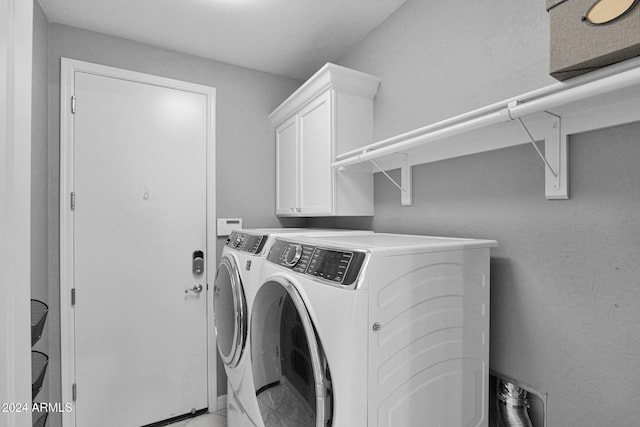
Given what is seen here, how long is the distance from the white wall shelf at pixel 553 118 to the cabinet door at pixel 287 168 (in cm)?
98

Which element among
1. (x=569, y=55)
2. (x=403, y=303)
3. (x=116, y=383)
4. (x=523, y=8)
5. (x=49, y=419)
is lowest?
(x=49, y=419)

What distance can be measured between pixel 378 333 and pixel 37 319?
143 cm

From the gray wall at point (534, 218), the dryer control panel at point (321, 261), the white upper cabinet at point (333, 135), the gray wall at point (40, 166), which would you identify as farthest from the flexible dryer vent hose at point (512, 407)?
the gray wall at point (40, 166)

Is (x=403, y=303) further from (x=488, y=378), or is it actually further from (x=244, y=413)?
(x=244, y=413)

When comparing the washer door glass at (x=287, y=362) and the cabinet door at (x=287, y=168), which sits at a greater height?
the cabinet door at (x=287, y=168)

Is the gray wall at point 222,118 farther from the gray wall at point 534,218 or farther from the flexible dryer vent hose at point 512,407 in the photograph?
the flexible dryer vent hose at point 512,407

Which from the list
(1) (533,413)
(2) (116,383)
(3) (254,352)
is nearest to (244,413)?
(3) (254,352)

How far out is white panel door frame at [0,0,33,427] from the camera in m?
0.50

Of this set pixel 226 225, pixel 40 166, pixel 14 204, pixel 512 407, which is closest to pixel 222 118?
pixel 226 225

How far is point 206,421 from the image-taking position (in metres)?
2.22

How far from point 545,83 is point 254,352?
158cm

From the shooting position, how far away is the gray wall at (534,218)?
0.94 metres

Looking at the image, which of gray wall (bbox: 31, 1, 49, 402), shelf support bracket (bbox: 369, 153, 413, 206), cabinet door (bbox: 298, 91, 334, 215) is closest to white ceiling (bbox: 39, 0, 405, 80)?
gray wall (bbox: 31, 1, 49, 402)

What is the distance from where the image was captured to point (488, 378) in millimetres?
1232
